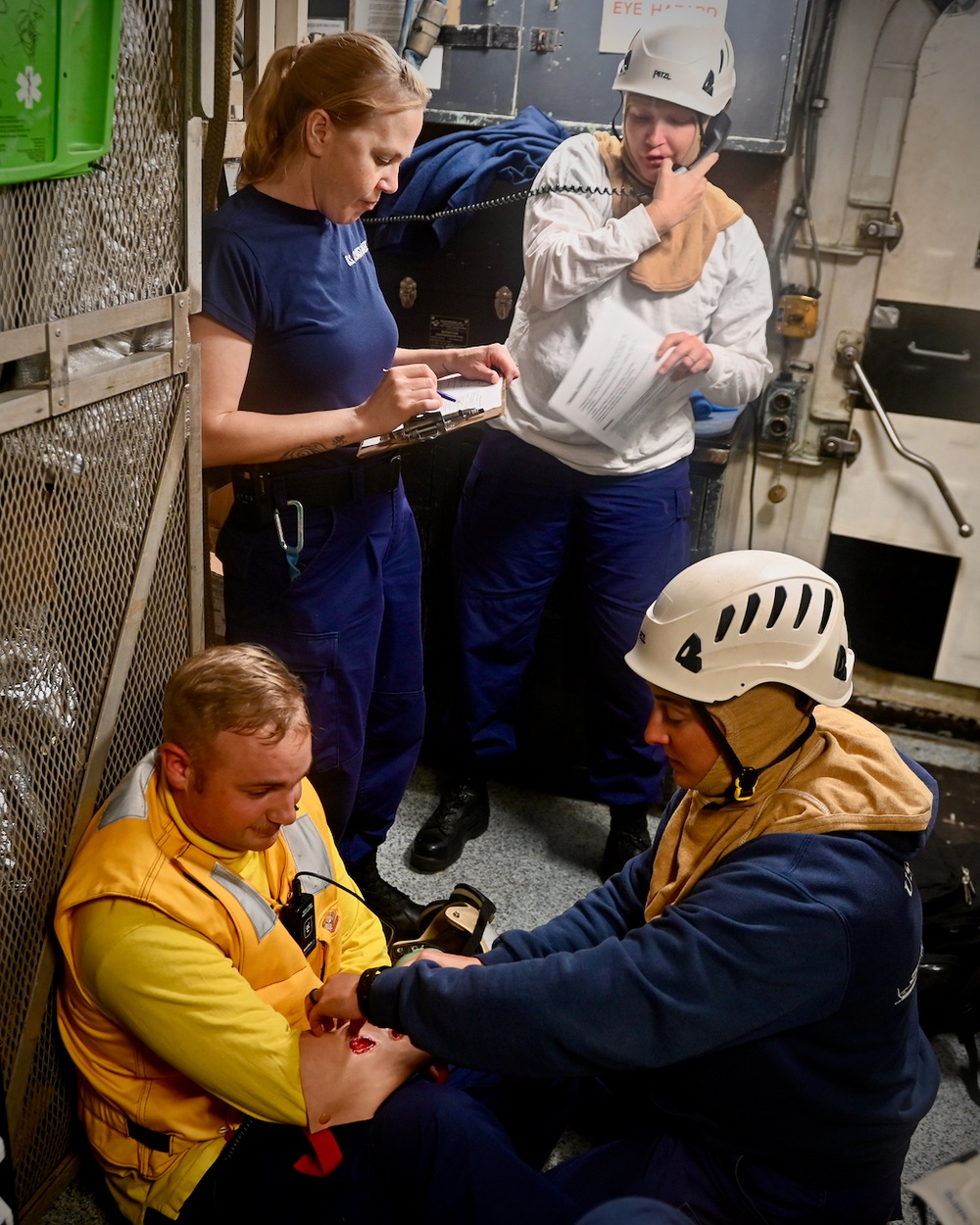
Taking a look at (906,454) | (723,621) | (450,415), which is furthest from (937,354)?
(723,621)

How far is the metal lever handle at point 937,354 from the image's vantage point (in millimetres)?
3307

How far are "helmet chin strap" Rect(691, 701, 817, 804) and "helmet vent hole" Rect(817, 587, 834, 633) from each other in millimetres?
142

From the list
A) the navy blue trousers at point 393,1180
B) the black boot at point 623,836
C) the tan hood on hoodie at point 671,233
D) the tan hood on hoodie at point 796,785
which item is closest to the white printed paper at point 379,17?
the tan hood on hoodie at point 671,233

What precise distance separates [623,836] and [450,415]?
1.26 m

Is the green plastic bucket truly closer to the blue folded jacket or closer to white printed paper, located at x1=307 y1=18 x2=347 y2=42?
the blue folded jacket

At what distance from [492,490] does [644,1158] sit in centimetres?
164

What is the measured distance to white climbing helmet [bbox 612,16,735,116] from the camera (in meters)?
2.58

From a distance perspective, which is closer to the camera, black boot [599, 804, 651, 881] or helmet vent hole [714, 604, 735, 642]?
helmet vent hole [714, 604, 735, 642]

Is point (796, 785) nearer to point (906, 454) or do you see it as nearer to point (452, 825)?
point (452, 825)

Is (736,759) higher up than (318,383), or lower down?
lower down

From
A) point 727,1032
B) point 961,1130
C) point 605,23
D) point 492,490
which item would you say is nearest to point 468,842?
point 492,490

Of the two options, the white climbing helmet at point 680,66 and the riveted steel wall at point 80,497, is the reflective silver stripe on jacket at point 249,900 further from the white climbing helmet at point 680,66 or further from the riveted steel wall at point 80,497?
the white climbing helmet at point 680,66

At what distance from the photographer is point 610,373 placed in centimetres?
267

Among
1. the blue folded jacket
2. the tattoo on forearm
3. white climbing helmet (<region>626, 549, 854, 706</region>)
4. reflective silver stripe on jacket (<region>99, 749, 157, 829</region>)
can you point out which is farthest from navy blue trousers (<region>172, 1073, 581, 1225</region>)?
the blue folded jacket
